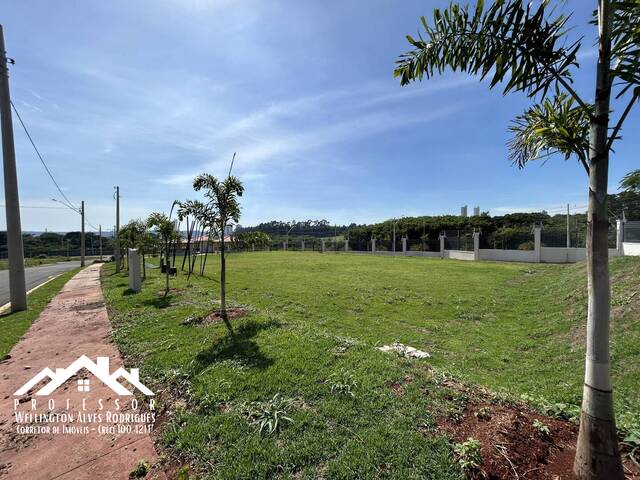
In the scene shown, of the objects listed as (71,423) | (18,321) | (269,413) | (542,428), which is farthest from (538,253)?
(18,321)

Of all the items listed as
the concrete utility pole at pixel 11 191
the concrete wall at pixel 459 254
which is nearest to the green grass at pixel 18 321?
the concrete utility pole at pixel 11 191

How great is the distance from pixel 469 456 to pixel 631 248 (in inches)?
791

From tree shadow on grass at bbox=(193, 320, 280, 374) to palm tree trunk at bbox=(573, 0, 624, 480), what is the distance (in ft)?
10.7

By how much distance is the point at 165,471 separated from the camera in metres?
2.42

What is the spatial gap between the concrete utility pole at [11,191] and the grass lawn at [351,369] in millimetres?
2622

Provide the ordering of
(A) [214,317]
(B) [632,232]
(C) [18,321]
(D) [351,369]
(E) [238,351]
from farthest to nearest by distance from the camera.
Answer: (B) [632,232], (C) [18,321], (A) [214,317], (E) [238,351], (D) [351,369]

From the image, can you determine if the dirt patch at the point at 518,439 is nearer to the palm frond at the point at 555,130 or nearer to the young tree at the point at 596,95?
the young tree at the point at 596,95

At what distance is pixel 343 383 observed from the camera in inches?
135

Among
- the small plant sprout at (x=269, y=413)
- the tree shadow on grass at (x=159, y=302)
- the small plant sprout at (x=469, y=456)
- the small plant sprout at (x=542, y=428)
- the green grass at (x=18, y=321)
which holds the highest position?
the small plant sprout at (x=542, y=428)

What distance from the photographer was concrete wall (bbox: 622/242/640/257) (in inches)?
596

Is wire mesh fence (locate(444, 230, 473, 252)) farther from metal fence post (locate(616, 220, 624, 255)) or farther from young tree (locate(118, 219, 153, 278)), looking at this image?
young tree (locate(118, 219, 153, 278))

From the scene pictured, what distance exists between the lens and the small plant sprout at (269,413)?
2775 mm

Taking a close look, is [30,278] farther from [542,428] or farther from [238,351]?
[542,428]

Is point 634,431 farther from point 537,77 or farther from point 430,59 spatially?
point 430,59
